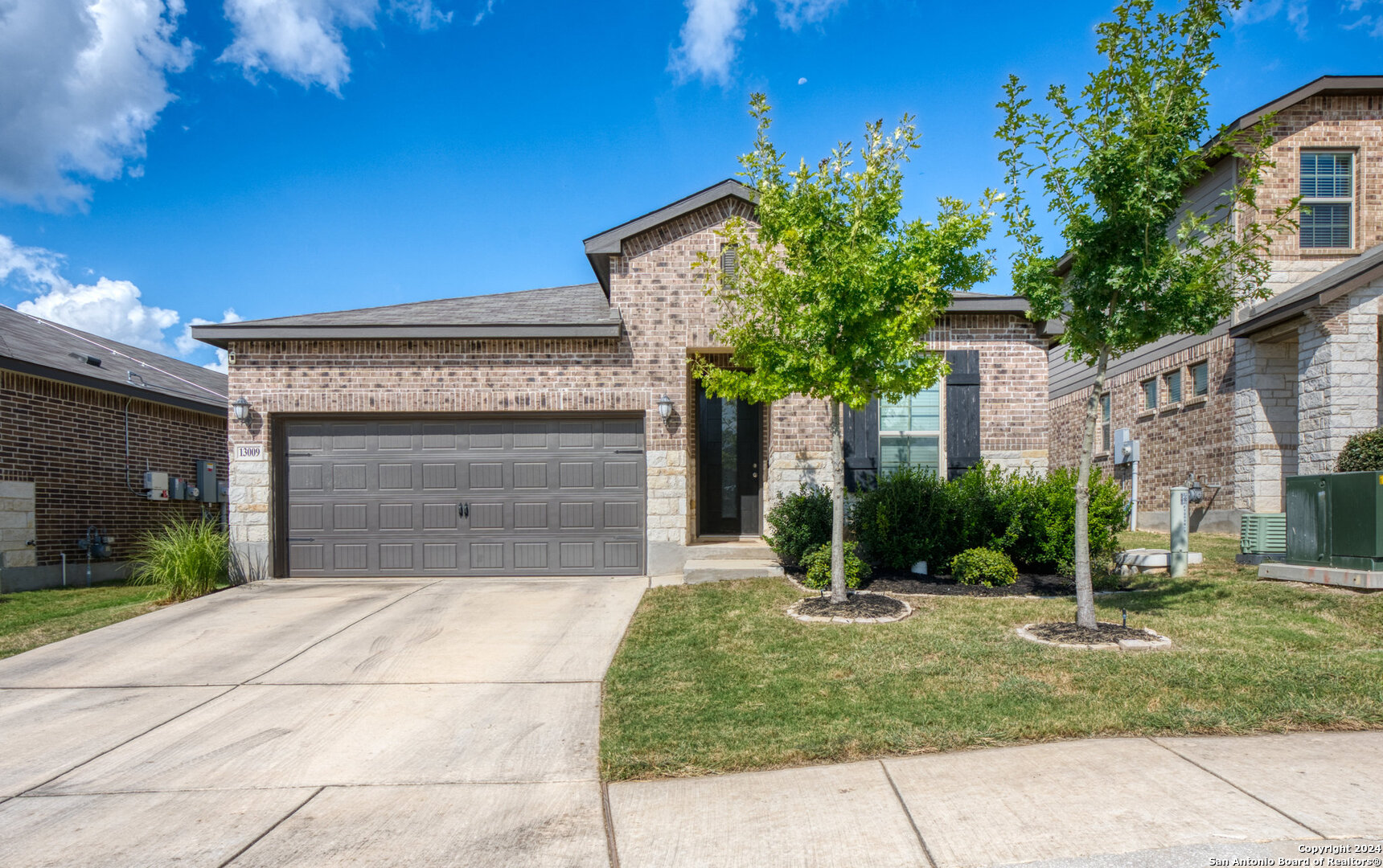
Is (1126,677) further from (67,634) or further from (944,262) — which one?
(67,634)

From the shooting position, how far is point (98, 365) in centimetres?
1367

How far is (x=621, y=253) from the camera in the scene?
35.6 feet

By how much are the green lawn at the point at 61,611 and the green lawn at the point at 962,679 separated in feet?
19.4

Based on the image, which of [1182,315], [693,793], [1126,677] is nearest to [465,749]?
[693,793]

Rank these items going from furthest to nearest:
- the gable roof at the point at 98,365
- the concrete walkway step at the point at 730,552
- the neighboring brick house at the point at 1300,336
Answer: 1. the gable roof at the point at 98,365
2. the neighboring brick house at the point at 1300,336
3. the concrete walkway step at the point at 730,552

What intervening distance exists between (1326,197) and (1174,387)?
14.0 ft

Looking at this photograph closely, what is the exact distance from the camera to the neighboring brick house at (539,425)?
35.5ft

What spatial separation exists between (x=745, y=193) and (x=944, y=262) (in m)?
3.70

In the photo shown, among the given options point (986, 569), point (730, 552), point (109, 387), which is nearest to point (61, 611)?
point (109, 387)

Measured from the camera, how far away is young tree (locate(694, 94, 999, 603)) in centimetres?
752

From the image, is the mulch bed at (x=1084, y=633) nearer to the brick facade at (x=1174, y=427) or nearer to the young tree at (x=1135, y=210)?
the young tree at (x=1135, y=210)

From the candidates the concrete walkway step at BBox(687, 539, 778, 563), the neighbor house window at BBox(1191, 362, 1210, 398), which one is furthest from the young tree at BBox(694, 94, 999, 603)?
the neighbor house window at BBox(1191, 362, 1210, 398)

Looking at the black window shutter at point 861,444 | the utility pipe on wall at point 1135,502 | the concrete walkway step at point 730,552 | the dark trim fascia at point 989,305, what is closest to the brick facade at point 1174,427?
the utility pipe on wall at point 1135,502

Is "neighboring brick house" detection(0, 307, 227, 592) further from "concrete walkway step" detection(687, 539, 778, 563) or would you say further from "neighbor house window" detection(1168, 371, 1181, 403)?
"neighbor house window" detection(1168, 371, 1181, 403)
